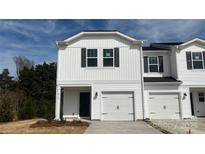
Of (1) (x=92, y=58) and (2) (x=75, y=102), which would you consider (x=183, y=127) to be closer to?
(1) (x=92, y=58)

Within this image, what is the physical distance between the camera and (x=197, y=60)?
17047 millimetres

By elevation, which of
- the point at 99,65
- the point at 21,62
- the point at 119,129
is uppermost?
the point at 21,62

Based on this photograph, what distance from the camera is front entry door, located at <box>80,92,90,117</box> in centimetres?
1670

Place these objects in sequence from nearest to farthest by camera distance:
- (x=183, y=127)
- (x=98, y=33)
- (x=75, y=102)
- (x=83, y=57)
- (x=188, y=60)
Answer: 1. (x=183, y=127)
2. (x=83, y=57)
3. (x=98, y=33)
4. (x=75, y=102)
5. (x=188, y=60)

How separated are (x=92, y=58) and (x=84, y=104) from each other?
151 inches

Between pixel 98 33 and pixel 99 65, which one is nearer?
pixel 99 65

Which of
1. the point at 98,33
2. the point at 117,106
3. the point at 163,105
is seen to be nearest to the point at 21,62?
the point at 98,33

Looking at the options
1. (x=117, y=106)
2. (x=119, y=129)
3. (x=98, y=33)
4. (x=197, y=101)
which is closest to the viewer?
(x=119, y=129)

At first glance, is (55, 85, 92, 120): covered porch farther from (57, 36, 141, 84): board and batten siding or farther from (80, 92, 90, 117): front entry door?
(57, 36, 141, 84): board and batten siding

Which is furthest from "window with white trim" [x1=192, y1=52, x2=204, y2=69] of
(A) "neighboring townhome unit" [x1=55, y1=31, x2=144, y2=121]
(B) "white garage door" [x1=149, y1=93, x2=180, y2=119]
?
(A) "neighboring townhome unit" [x1=55, y1=31, x2=144, y2=121]

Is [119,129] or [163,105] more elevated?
[163,105]

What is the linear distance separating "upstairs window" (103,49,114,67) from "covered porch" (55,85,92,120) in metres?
2.33

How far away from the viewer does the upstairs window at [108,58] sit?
1596 cm

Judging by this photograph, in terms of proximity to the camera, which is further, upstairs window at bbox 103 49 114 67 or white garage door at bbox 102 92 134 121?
upstairs window at bbox 103 49 114 67
